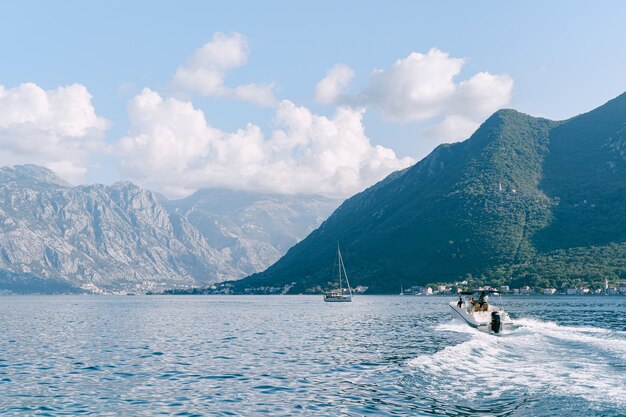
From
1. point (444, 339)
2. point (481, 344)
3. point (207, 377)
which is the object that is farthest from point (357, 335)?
point (207, 377)

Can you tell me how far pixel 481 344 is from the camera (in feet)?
195

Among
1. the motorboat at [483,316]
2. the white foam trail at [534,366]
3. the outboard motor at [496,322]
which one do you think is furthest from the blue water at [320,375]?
the motorboat at [483,316]

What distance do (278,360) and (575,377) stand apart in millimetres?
24066

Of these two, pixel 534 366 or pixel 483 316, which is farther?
pixel 483 316

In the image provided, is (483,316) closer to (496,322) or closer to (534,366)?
(496,322)

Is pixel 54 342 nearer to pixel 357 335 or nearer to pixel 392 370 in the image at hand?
pixel 357 335

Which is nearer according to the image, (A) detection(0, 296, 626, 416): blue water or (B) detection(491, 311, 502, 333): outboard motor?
(A) detection(0, 296, 626, 416): blue water

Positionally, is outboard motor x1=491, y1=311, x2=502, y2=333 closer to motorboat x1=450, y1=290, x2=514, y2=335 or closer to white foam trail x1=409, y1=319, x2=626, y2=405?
motorboat x1=450, y1=290, x2=514, y2=335

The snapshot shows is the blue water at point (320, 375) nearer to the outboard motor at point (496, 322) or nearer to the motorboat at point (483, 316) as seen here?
the outboard motor at point (496, 322)

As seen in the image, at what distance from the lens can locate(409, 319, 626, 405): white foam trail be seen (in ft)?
112

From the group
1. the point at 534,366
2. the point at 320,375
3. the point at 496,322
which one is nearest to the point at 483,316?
the point at 496,322

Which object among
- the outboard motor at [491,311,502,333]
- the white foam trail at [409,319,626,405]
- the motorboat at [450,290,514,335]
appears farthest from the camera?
the motorboat at [450,290,514,335]

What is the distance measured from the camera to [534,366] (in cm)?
4422

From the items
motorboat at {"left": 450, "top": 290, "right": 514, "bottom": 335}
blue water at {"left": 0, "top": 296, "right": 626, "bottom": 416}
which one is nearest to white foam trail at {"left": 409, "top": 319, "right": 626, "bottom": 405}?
blue water at {"left": 0, "top": 296, "right": 626, "bottom": 416}
